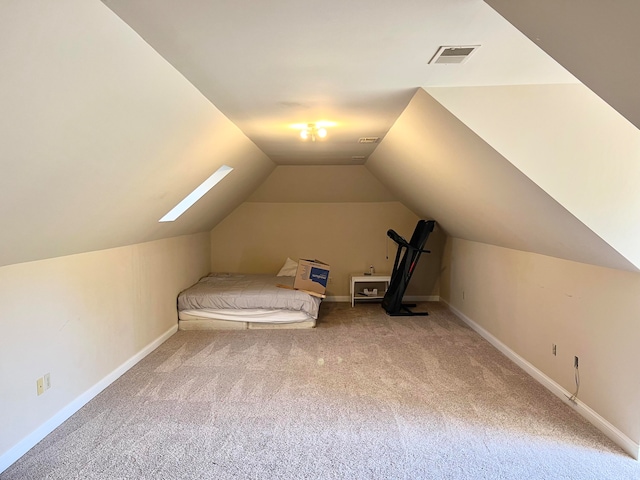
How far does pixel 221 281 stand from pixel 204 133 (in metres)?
3.10

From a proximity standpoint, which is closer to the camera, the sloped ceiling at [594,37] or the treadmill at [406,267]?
the sloped ceiling at [594,37]

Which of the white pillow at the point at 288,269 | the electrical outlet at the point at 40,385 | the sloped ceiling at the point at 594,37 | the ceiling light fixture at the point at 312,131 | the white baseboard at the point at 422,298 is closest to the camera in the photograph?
the sloped ceiling at the point at 594,37

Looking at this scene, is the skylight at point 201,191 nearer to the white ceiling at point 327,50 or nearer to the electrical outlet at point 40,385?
the white ceiling at point 327,50

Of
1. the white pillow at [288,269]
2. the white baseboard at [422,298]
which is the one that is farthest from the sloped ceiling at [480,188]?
the white pillow at [288,269]

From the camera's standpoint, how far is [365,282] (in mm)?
6516

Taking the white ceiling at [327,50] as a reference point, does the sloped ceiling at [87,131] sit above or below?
below

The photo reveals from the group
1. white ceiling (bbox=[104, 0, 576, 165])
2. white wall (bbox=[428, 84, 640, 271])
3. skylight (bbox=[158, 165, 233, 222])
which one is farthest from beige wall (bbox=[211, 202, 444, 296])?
white wall (bbox=[428, 84, 640, 271])

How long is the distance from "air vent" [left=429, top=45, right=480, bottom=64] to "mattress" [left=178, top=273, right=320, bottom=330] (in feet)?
11.3

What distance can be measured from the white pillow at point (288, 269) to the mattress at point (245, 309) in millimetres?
1125

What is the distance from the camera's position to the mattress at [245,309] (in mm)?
4926

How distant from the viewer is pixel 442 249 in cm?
642

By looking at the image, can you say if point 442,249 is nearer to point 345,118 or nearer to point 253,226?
point 253,226

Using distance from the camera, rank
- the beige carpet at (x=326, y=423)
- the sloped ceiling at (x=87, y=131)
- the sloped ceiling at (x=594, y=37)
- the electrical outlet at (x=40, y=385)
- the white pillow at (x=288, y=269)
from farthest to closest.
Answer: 1. the white pillow at (x=288, y=269)
2. the electrical outlet at (x=40, y=385)
3. the beige carpet at (x=326, y=423)
4. the sloped ceiling at (x=87, y=131)
5. the sloped ceiling at (x=594, y=37)

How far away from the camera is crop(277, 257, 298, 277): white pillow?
6.18 m
